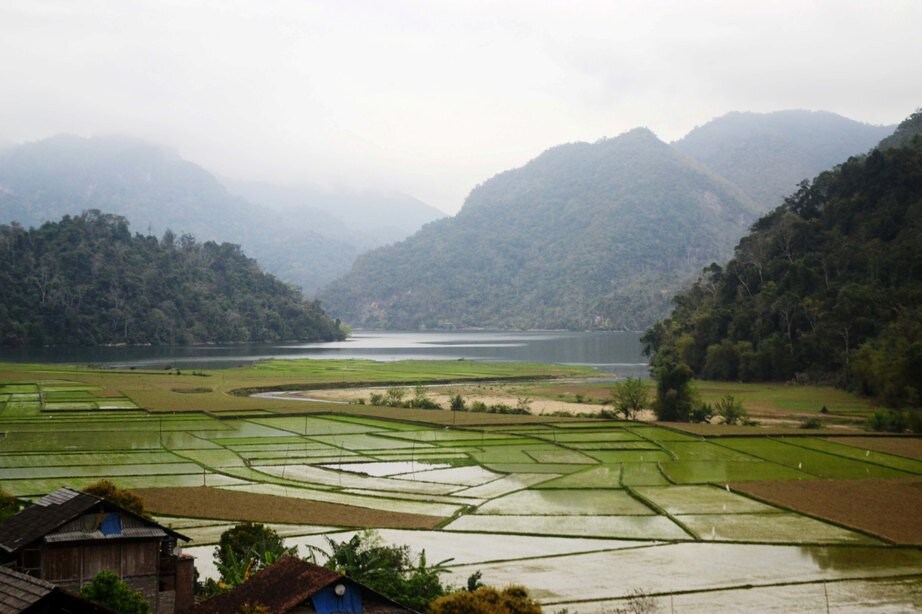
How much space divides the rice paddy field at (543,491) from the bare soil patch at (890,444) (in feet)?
0.67

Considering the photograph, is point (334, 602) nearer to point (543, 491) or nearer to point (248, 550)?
point (248, 550)

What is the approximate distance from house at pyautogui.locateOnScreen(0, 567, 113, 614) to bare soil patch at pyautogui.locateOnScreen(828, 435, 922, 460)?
3065 cm

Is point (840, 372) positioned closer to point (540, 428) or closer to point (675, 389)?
point (675, 389)

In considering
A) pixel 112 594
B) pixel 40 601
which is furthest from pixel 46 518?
pixel 40 601

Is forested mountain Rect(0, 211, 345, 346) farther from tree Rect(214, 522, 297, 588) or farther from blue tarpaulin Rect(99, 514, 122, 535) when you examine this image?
blue tarpaulin Rect(99, 514, 122, 535)

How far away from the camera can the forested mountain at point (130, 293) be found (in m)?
113

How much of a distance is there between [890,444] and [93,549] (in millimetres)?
31023

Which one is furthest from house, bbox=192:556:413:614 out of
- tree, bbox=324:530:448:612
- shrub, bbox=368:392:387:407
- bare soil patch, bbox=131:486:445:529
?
shrub, bbox=368:392:387:407

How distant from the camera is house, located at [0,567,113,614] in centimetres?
709

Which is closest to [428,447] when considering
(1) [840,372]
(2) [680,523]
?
(2) [680,523]

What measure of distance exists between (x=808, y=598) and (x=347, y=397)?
133ft

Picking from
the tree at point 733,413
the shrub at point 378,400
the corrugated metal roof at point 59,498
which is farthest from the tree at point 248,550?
the shrub at point 378,400

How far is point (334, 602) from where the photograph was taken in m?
Result: 9.70

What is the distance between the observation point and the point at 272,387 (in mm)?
58781
